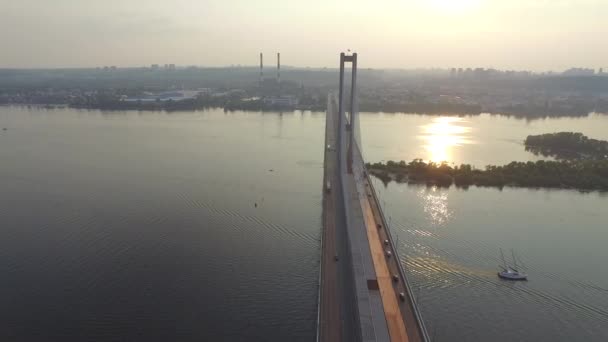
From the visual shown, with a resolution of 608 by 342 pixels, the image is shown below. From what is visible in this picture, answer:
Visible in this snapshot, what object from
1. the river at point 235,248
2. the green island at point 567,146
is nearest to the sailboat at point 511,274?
the river at point 235,248

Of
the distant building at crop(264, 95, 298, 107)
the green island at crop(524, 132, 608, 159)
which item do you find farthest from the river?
the distant building at crop(264, 95, 298, 107)

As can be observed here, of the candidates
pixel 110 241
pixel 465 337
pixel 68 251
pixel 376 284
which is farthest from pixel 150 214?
pixel 465 337

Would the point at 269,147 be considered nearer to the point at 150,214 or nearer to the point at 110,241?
the point at 150,214

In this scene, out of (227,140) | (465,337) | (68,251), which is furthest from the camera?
(227,140)

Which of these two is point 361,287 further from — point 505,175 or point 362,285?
point 505,175

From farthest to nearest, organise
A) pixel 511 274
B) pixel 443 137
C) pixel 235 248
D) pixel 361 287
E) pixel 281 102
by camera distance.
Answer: pixel 281 102
pixel 443 137
pixel 235 248
pixel 511 274
pixel 361 287

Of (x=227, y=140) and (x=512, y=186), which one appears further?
(x=227, y=140)

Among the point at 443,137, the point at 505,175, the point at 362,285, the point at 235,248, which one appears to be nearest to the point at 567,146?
the point at 443,137

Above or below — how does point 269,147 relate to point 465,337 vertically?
above
